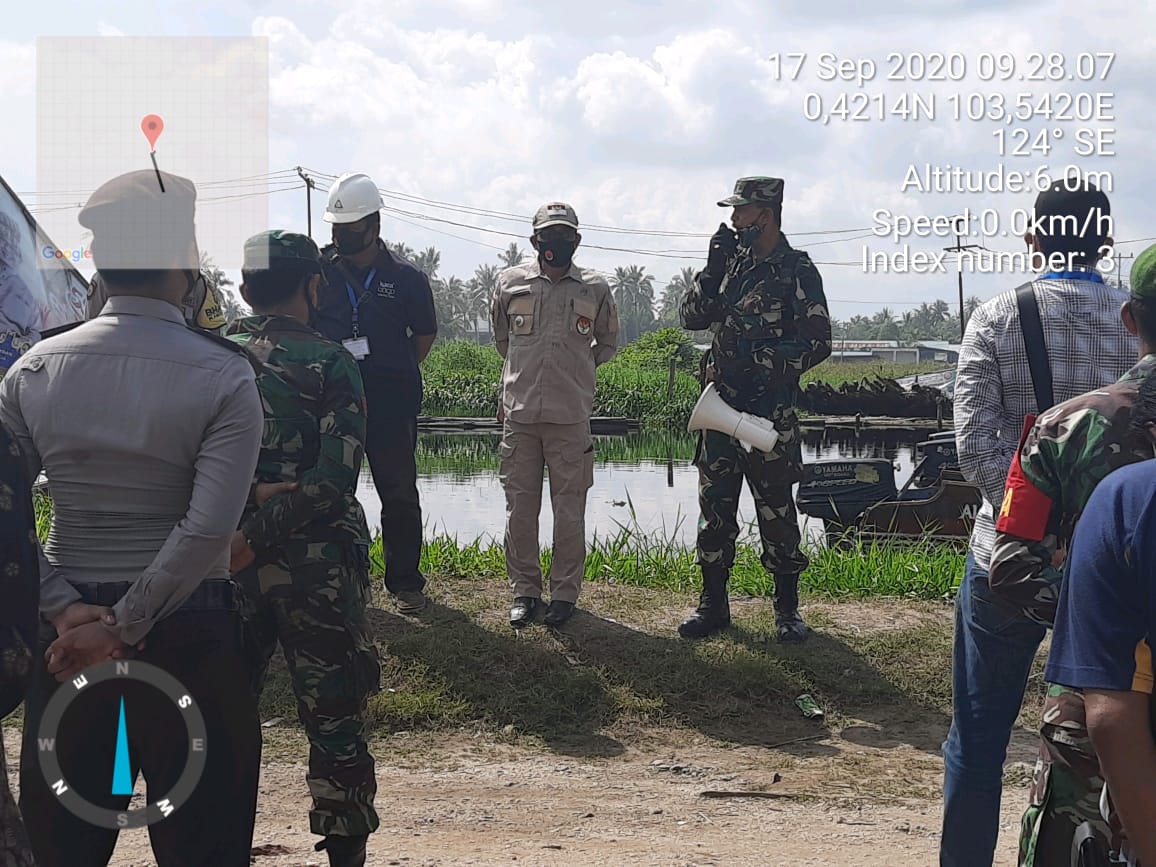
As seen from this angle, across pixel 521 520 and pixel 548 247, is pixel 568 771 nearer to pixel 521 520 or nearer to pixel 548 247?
pixel 521 520

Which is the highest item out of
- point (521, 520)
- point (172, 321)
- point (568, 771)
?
point (172, 321)

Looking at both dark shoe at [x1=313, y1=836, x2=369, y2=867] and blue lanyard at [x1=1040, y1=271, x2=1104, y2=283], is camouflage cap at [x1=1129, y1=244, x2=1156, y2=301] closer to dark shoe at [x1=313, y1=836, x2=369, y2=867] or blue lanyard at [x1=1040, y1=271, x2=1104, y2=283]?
blue lanyard at [x1=1040, y1=271, x2=1104, y2=283]

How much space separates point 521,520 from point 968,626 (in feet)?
11.5

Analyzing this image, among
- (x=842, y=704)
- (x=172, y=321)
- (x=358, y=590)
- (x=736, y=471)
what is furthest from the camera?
(x=736, y=471)

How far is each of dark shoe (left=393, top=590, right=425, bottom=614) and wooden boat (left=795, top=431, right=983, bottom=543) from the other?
12.7 ft

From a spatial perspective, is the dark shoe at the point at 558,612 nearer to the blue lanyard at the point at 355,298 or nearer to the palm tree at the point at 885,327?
the blue lanyard at the point at 355,298

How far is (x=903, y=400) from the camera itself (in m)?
32.3

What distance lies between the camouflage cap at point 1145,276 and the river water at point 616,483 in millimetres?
6685

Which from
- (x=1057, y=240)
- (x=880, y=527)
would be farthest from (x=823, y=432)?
(x=1057, y=240)

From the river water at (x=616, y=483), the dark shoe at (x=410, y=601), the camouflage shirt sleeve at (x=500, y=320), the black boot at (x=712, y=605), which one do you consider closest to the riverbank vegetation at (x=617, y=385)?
the river water at (x=616, y=483)

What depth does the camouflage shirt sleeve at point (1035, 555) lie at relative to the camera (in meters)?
2.42

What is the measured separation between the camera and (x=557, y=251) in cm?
620

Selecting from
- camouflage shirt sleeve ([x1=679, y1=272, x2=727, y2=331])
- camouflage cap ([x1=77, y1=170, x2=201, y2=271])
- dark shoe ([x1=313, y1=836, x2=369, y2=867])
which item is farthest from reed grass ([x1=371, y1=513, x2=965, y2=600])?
camouflage cap ([x1=77, y1=170, x2=201, y2=271])

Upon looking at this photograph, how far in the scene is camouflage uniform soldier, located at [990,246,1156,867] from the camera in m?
2.22
